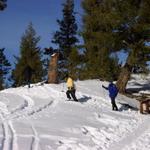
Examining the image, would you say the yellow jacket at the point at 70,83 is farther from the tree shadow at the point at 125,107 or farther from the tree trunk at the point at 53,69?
the tree trunk at the point at 53,69

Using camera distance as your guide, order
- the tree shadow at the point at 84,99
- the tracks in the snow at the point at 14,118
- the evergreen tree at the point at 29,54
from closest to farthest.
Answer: the tracks in the snow at the point at 14,118 → the tree shadow at the point at 84,99 → the evergreen tree at the point at 29,54

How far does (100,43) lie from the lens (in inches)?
1243

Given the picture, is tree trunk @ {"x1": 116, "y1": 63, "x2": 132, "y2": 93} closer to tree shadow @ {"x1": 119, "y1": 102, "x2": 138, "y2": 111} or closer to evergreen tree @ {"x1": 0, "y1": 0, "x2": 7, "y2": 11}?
tree shadow @ {"x1": 119, "y1": 102, "x2": 138, "y2": 111}

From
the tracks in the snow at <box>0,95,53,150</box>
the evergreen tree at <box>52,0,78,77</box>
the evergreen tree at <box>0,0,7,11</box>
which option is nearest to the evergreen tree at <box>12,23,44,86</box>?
the evergreen tree at <box>52,0,78,77</box>

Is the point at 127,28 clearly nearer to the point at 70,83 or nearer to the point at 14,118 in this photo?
the point at 70,83

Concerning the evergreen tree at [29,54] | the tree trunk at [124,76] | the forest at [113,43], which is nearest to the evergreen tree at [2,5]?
the forest at [113,43]

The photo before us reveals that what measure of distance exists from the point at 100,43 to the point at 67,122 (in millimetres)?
14223

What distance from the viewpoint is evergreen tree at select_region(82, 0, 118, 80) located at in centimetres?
3083

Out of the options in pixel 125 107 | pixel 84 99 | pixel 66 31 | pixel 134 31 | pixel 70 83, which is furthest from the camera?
pixel 66 31

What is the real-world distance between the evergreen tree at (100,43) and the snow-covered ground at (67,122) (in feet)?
10.7

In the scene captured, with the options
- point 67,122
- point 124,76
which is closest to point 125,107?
point 124,76

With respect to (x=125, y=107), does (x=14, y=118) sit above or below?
above

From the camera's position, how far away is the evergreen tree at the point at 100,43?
30.8 m

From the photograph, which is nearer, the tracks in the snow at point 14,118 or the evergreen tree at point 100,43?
the tracks in the snow at point 14,118
